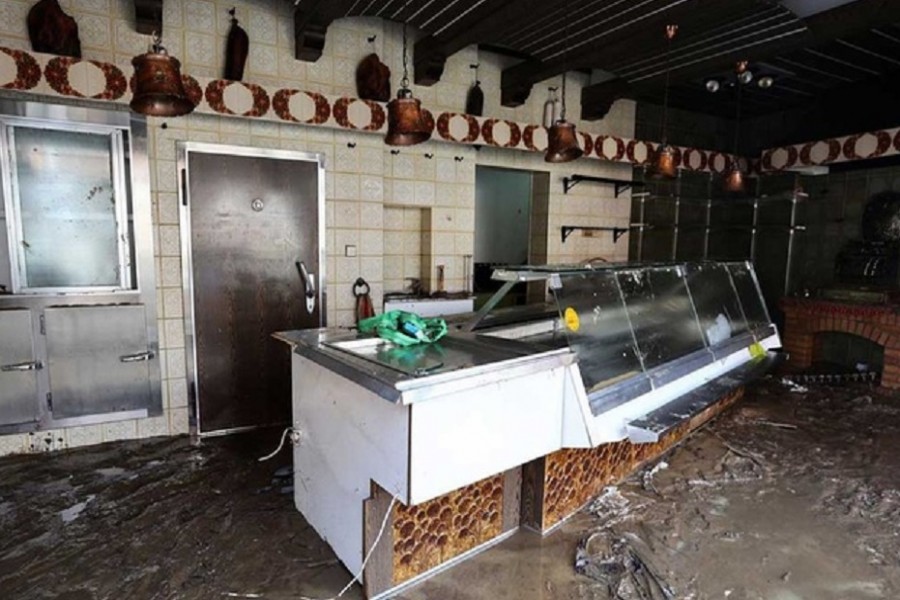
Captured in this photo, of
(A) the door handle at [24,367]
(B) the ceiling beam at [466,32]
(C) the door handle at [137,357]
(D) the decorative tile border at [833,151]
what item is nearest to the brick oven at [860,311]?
(D) the decorative tile border at [833,151]

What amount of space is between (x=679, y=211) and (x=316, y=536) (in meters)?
5.16

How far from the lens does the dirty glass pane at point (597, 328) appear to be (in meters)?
2.26

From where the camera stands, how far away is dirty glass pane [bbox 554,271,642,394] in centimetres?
226

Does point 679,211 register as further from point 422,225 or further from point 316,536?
point 316,536

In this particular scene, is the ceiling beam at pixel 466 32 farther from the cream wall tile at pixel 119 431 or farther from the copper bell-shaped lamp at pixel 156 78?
the cream wall tile at pixel 119 431

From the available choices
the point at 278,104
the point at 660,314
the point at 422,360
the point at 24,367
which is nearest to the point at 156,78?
the point at 278,104

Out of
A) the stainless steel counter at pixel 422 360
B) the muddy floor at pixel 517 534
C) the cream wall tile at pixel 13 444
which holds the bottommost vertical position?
the muddy floor at pixel 517 534

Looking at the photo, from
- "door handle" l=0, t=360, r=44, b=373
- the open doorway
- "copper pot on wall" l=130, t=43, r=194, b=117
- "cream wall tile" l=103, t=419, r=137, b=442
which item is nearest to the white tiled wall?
"cream wall tile" l=103, t=419, r=137, b=442

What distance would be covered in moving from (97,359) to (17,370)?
1.28 feet

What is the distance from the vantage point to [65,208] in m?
3.14

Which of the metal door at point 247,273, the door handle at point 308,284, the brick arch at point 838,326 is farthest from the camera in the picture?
the brick arch at point 838,326

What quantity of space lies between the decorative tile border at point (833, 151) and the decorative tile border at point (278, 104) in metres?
1.78

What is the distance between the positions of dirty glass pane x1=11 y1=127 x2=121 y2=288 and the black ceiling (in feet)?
4.93

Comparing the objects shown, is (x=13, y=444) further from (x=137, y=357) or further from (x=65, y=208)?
(x=65, y=208)
